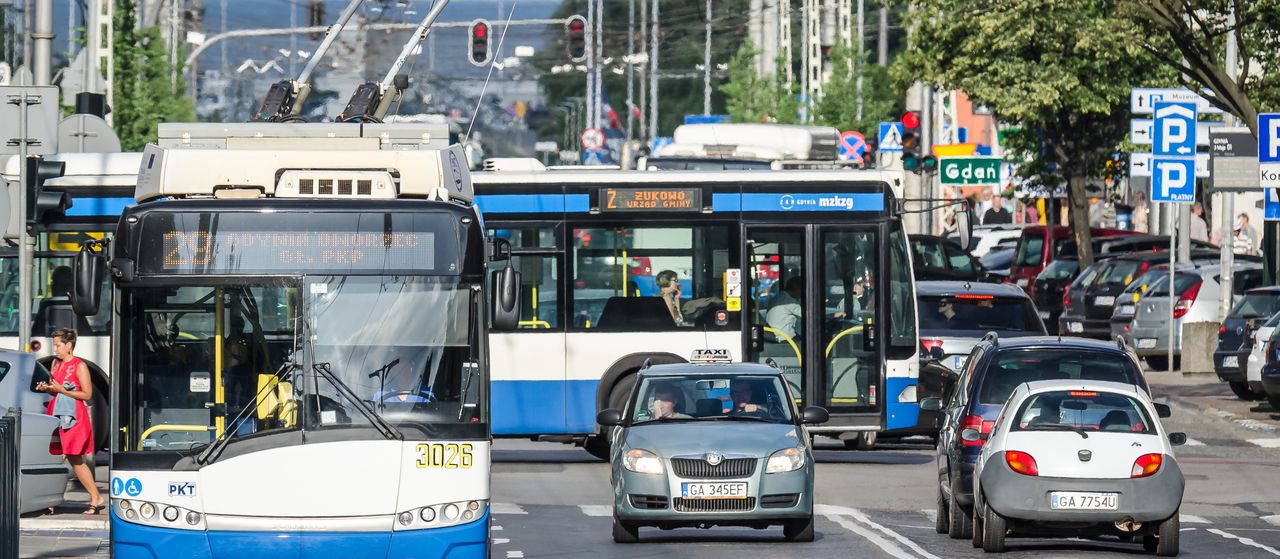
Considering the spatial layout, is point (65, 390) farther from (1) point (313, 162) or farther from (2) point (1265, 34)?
(2) point (1265, 34)

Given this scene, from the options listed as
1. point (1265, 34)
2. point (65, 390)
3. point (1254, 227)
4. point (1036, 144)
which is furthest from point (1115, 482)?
point (1254, 227)

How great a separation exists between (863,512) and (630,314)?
4.15 meters

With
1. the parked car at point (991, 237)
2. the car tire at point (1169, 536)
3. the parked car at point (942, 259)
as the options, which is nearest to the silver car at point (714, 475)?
the car tire at point (1169, 536)

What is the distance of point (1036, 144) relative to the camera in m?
45.9

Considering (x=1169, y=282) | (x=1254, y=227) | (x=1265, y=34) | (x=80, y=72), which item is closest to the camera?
(x=1265, y=34)

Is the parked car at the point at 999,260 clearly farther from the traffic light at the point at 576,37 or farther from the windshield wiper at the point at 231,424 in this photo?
the windshield wiper at the point at 231,424

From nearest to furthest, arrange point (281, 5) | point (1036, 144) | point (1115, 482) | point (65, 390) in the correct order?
point (1115, 482)
point (65, 390)
point (1036, 144)
point (281, 5)

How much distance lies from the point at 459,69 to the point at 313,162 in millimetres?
94340

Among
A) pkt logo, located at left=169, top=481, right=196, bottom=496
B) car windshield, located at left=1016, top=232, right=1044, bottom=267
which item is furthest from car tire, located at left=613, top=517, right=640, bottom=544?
car windshield, located at left=1016, top=232, right=1044, bottom=267

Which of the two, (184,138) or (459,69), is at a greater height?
(459,69)

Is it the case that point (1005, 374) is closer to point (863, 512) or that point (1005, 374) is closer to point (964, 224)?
point (863, 512)

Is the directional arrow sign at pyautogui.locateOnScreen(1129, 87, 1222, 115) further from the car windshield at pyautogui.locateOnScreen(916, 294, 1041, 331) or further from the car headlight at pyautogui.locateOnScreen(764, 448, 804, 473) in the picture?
the car headlight at pyautogui.locateOnScreen(764, 448, 804, 473)

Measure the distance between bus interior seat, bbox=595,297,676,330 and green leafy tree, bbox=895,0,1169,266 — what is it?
19449mm

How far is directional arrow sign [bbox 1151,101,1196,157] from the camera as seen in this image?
31.1m
